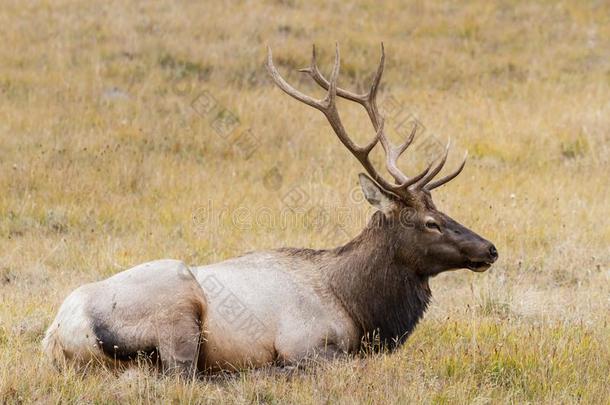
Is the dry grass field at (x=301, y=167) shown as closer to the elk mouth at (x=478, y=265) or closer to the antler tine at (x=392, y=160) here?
the elk mouth at (x=478, y=265)

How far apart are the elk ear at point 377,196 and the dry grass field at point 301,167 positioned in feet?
3.07

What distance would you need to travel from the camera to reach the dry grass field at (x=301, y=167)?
5.82m

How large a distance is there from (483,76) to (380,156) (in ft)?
15.7

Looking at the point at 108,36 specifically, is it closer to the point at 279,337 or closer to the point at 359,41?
the point at 359,41

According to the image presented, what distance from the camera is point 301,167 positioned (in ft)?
38.3

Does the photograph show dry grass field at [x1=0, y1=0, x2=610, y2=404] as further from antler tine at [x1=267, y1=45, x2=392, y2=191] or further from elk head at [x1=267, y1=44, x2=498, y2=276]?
antler tine at [x1=267, y1=45, x2=392, y2=191]

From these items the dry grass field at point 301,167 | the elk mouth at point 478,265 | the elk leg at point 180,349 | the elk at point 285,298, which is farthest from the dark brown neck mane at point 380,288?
the elk leg at point 180,349

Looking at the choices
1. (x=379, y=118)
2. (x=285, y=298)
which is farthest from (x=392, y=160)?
(x=285, y=298)

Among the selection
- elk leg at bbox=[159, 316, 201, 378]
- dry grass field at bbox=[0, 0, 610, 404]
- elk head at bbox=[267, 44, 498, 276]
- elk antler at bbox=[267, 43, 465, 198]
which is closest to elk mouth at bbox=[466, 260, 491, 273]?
elk head at bbox=[267, 44, 498, 276]

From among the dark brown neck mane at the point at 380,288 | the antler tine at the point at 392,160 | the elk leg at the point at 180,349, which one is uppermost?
the antler tine at the point at 392,160

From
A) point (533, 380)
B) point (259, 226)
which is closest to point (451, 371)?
point (533, 380)

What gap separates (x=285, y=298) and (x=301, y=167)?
5.52 m

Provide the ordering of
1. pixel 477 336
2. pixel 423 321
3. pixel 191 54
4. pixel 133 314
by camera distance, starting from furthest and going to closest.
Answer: pixel 191 54
pixel 423 321
pixel 477 336
pixel 133 314

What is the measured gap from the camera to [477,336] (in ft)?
21.5
